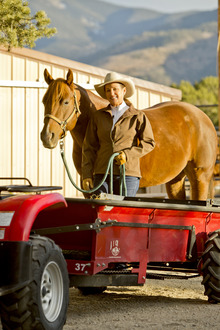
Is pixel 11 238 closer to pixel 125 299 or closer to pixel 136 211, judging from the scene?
pixel 136 211

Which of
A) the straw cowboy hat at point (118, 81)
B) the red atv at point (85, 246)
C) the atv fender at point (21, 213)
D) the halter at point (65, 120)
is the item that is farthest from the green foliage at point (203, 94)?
the atv fender at point (21, 213)

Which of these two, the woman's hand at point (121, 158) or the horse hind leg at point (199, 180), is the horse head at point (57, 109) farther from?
the horse hind leg at point (199, 180)

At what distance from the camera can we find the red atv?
4273 mm

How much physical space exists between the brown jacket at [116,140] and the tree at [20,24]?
2.45 metres

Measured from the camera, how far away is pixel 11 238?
4.29 m

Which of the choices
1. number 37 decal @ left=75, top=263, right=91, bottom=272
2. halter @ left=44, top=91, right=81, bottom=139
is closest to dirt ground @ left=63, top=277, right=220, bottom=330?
number 37 decal @ left=75, top=263, right=91, bottom=272

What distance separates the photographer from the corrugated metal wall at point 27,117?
400 inches

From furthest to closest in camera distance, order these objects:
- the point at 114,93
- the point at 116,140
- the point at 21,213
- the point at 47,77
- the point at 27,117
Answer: the point at 27,117 < the point at 47,77 < the point at 114,93 < the point at 116,140 < the point at 21,213

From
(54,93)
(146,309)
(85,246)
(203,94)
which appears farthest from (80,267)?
(203,94)

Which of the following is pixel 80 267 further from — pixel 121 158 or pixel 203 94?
pixel 203 94

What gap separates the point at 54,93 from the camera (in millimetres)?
6863

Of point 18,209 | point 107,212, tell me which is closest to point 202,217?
point 107,212

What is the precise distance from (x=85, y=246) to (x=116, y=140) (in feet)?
4.15

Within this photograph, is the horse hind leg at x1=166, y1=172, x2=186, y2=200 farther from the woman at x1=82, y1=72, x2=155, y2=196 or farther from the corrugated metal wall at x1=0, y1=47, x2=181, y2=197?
the woman at x1=82, y1=72, x2=155, y2=196
